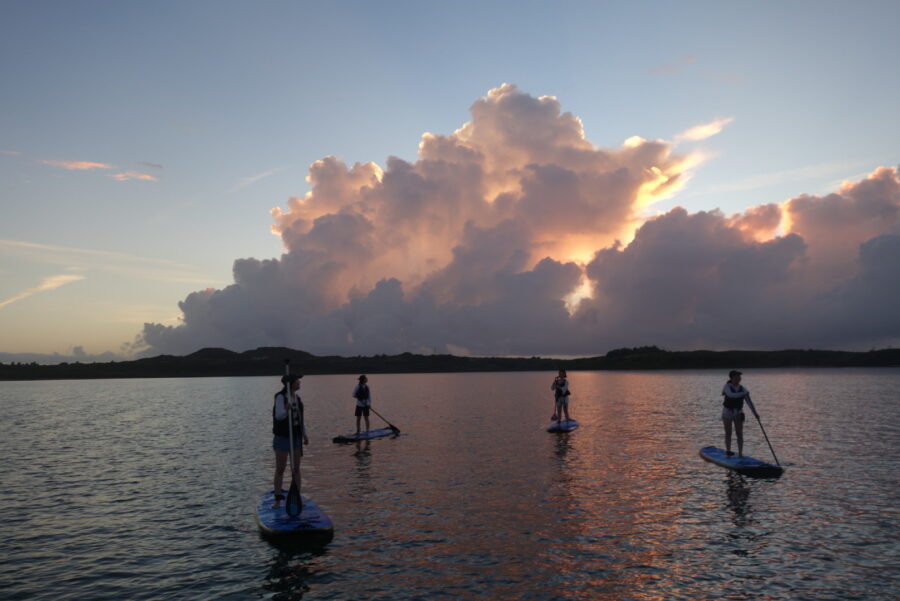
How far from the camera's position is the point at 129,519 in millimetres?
18172

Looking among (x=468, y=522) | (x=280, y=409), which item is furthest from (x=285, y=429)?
(x=468, y=522)

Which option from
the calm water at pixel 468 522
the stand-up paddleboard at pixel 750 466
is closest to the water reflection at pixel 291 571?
the calm water at pixel 468 522

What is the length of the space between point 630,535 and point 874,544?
19.3 feet

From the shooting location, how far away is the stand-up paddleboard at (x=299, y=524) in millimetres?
15180

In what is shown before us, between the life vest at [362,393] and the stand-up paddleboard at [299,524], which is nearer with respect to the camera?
the stand-up paddleboard at [299,524]

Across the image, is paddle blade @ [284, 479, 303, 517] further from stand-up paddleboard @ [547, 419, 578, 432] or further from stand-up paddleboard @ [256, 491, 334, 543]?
stand-up paddleboard @ [547, 419, 578, 432]

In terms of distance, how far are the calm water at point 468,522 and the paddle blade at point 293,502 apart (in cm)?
106

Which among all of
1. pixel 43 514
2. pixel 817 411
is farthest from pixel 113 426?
pixel 817 411

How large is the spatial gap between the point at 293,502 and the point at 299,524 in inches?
41.5

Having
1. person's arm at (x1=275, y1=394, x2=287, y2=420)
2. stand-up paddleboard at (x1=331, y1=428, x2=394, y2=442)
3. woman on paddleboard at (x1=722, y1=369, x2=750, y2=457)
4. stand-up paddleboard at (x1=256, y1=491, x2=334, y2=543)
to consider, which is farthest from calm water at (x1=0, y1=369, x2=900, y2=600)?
person's arm at (x1=275, y1=394, x2=287, y2=420)

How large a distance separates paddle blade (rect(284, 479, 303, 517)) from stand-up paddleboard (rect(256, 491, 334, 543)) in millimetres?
134

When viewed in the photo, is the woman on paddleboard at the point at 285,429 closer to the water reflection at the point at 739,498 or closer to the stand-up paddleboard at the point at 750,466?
the water reflection at the point at 739,498

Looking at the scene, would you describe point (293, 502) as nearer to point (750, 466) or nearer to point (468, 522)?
point (468, 522)

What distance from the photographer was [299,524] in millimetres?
15359
